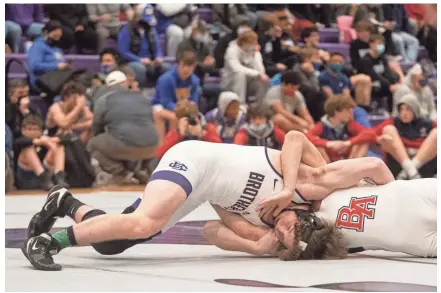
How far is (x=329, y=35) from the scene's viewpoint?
13.8 meters

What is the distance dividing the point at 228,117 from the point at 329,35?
4.24 metres

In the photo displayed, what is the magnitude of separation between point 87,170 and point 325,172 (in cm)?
492

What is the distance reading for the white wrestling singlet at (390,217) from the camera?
4.80 metres

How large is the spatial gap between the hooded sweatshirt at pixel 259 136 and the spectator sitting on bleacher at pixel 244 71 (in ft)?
4.41

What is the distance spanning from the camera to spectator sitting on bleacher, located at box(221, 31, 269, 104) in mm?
11133

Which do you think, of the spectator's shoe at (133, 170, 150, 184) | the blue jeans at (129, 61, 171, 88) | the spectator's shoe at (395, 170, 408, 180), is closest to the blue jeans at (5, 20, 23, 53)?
the blue jeans at (129, 61, 171, 88)

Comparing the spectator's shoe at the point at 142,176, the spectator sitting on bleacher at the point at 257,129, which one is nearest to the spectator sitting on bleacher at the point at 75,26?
the spectator's shoe at the point at 142,176

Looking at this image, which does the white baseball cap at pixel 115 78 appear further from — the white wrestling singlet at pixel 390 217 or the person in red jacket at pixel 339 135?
the white wrestling singlet at pixel 390 217

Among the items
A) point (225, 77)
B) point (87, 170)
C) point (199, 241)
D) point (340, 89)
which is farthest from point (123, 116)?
point (199, 241)

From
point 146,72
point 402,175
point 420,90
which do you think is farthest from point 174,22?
point 402,175

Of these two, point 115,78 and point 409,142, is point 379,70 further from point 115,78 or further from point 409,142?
point 115,78

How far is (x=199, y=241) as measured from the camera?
18.5ft

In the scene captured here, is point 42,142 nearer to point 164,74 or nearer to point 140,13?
point 164,74

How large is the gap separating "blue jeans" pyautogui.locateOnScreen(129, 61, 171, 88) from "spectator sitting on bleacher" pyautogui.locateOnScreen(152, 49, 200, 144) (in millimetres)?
573
